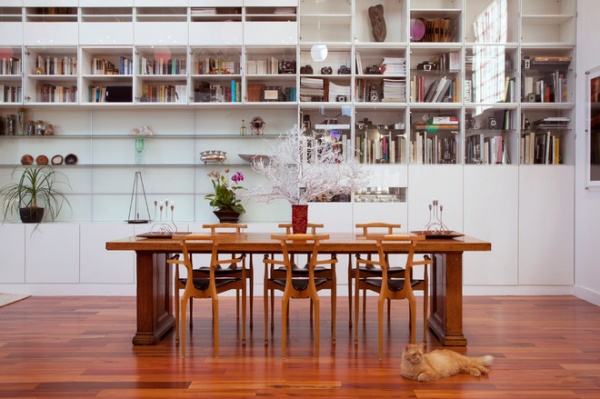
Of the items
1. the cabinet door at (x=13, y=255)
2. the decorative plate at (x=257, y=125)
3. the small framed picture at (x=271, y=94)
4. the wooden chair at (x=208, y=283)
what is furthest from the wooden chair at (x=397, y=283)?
the cabinet door at (x=13, y=255)

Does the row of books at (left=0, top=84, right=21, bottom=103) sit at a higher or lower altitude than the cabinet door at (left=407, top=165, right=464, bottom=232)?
higher

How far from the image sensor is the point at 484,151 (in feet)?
20.4

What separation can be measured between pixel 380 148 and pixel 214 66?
2.03m

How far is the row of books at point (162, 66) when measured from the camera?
6.35 metres

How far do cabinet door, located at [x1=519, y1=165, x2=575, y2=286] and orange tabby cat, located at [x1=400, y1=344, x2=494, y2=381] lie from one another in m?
2.89

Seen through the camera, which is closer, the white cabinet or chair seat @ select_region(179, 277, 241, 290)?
chair seat @ select_region(179, 277, 241, 290)

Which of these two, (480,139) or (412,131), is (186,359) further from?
(480,139)

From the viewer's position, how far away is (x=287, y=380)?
3.34 meters

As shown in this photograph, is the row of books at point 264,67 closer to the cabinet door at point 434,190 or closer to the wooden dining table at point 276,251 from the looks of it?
the cabinet door at point 434,190

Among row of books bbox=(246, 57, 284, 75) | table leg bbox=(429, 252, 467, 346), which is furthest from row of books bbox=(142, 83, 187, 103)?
table leg bbox=(429, 252, 467, 346)

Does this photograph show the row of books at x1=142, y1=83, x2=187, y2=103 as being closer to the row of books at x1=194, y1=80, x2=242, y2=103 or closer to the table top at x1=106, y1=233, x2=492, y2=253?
the row of books at x1=194, y1=80, x2=242, y2=103

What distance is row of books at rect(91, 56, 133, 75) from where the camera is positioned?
6.37m

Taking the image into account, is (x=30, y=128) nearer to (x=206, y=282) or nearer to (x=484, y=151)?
(x=206, y=282)

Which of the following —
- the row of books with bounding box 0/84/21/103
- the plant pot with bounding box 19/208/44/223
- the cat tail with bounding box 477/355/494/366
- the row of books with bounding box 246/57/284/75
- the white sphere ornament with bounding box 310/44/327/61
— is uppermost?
the white sphere ornament with bounding box 310/44/327/61
